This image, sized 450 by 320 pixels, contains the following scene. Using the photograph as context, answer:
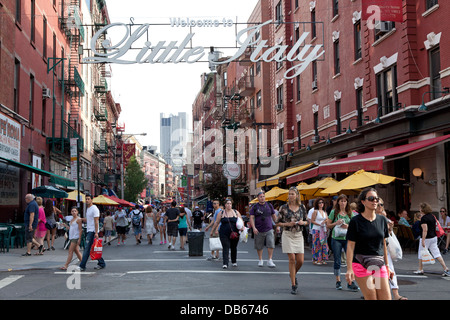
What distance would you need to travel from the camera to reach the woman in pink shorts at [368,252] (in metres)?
6.14

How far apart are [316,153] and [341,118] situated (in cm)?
402

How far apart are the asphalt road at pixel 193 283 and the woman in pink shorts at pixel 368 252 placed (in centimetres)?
182

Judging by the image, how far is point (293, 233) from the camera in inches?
402

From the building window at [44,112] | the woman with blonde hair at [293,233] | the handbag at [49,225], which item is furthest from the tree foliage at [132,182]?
the woman with blonde hair at [293,233]

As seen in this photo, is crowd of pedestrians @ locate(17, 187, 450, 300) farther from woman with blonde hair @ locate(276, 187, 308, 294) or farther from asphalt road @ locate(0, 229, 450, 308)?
asphalt road @ locate(0, 229, 450, 308)

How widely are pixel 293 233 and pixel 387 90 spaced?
1435 cm

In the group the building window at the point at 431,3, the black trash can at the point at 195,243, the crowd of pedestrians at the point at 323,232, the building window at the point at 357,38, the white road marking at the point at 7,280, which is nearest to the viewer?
the crowd of pedestrians at the point at 323,232

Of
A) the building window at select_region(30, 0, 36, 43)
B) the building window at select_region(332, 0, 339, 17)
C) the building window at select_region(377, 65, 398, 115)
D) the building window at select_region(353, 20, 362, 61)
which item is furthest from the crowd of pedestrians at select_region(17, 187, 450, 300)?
the building window at select_region(332, 0, 339, 17)

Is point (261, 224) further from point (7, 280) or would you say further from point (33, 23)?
point (33, 23)

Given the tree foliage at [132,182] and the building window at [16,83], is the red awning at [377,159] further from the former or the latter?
the tree foliage at [132,182]

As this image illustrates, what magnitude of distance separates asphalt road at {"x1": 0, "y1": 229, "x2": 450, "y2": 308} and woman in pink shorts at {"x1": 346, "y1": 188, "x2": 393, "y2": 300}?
1.82 meters

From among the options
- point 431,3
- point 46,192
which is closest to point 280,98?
point 431,3

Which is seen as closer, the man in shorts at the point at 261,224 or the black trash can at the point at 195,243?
the man in shorts at the point at 261,224

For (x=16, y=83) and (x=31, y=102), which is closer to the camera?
(x=16, y=83)
